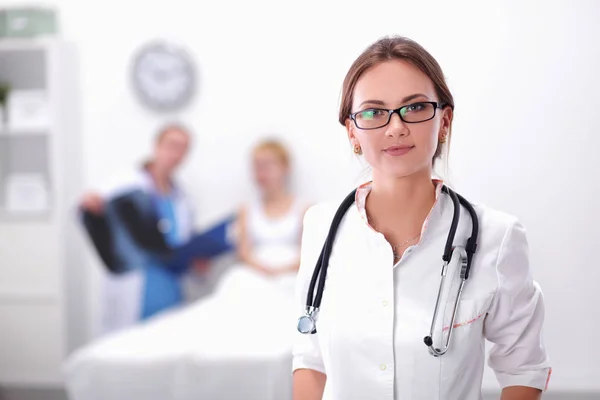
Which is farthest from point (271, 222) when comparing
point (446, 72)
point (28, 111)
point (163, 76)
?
point (446, 72)

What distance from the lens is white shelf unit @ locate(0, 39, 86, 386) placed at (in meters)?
4.10

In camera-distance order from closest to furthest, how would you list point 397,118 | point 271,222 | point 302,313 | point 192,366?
1. point 397,118
2. point 302,313
3. point 192,366
4. point 271,222

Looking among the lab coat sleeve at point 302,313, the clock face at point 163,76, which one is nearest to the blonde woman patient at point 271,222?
the clock face at point 163,76

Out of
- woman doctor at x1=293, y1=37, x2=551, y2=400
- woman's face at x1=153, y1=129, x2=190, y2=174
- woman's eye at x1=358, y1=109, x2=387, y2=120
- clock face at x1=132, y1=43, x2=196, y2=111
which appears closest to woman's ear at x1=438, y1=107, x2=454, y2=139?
woman doctor at x1=293, y1=37, x2=551, y2=400

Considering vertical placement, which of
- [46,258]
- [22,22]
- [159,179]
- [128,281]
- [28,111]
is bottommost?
[128,281]

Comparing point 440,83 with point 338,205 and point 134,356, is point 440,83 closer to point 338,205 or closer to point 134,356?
point 338,205

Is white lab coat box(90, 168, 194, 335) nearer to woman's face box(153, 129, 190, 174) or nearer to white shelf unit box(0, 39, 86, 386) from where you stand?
woman's face box(153, 129, 190, 174)

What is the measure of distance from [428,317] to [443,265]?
0.27ft

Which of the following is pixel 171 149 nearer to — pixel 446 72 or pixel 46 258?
pixel 46 258

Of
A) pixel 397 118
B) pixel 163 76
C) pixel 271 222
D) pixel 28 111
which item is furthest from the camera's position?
pixel 163 76

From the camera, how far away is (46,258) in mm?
4137

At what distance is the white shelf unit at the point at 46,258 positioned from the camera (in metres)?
4.10

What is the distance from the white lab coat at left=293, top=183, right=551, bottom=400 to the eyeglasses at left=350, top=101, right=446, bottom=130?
0.15 m

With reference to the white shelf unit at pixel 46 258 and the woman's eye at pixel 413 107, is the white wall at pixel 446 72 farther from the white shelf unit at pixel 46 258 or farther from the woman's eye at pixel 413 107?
the woman's eye at pixel 413 107
